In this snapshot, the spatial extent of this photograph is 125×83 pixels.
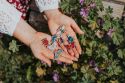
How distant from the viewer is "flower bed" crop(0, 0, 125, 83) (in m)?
3.15

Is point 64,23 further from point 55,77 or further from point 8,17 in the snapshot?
point 55,77

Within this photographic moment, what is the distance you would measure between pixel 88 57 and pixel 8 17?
112 centimetres

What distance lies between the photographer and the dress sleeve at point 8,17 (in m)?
2.33

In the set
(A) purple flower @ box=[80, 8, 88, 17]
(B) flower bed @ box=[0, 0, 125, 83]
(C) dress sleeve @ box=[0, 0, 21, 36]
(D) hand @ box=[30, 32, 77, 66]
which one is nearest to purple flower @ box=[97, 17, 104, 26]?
(B) flower bed @ box=[0, 0, 125, 83]

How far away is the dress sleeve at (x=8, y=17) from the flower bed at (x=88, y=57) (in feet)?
2.75

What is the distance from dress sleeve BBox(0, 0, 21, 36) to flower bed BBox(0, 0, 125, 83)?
2.75ft

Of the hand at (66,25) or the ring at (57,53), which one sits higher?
the hand at (66,25)

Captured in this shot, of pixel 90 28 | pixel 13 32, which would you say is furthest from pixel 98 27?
pixel 13 32

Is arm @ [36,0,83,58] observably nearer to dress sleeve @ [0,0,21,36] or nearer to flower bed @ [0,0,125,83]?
dress sleeve @ [0,0,21,36]

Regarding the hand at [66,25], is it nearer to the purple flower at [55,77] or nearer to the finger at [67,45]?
the finger at [67,45]

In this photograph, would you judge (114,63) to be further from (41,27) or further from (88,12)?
(41,27)

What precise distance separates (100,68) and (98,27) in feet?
1.09

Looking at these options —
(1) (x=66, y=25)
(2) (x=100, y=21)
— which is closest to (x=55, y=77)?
(2) (x=100, y=21)

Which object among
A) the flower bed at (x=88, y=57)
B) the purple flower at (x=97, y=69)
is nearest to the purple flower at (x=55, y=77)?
the flower bed at (x=88, y=57)
